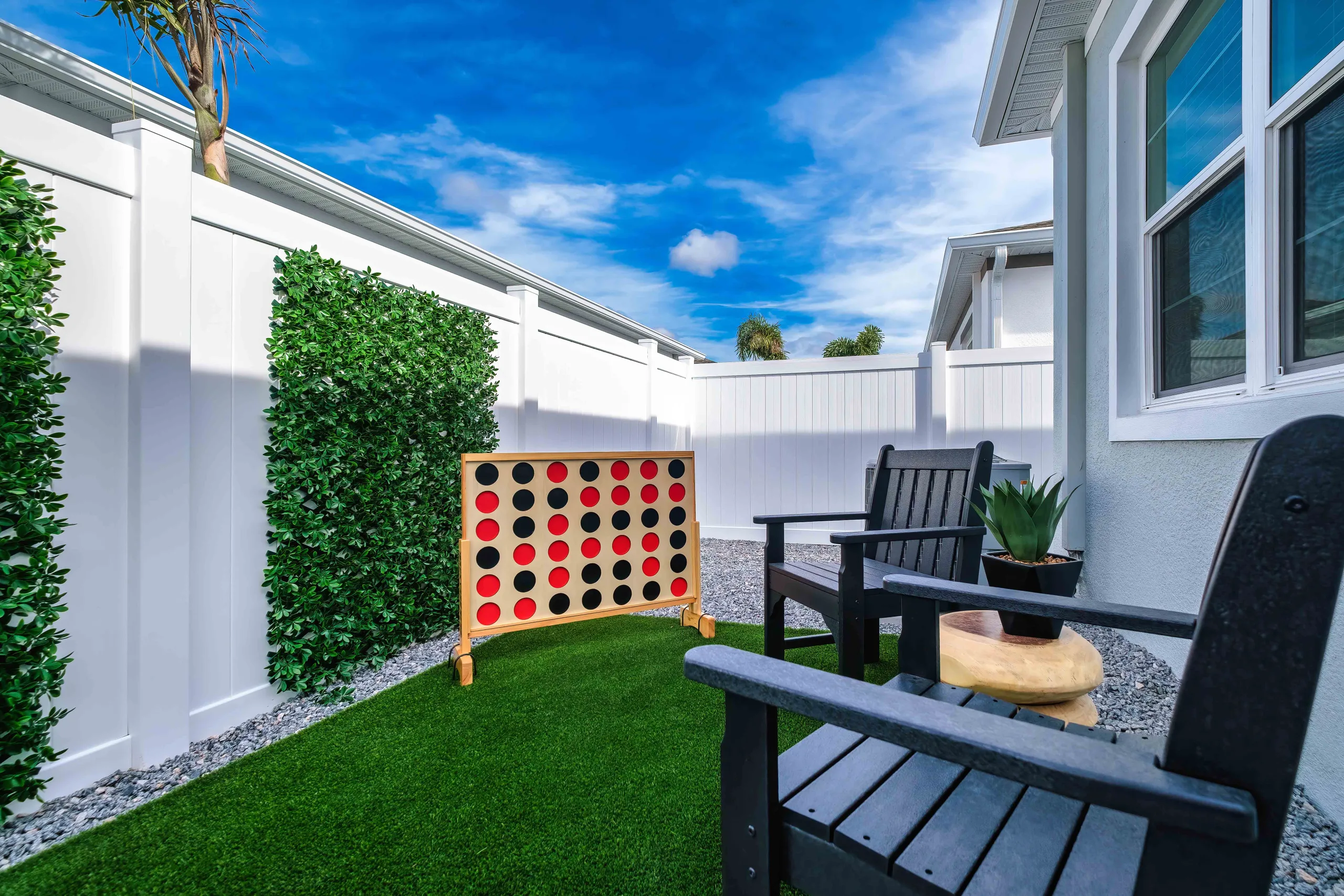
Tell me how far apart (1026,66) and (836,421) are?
3.02 meters

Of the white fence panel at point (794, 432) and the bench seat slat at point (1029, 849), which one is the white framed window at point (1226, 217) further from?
the white fence panel at point (794, 432)

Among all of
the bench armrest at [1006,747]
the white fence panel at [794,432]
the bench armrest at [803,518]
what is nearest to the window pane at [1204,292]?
the bench armrest at [803,518]

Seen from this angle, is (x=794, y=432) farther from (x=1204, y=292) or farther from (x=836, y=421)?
(x=1204, y=292)

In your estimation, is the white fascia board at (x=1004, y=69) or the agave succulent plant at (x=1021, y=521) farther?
the white fascia board at (x=1004, y=69)

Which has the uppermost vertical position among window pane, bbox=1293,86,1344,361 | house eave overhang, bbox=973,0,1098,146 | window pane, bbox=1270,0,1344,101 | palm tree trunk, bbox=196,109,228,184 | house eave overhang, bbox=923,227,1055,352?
house eave overhang, bbox=923,227,1055,352

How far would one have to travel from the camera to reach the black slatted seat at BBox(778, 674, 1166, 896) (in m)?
0.70

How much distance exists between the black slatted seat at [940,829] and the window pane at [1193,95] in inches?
83.0

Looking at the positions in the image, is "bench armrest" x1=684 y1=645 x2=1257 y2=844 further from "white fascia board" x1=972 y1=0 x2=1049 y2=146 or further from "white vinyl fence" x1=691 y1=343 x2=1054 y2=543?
"white vinyl fence" x1=691 y1=343 x2=1054 y2=543

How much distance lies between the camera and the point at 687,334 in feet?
128

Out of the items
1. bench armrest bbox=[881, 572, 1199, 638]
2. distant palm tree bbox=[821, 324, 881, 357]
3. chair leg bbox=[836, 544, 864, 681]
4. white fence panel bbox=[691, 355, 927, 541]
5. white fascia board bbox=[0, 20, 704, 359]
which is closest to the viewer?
bench armrest bbox=[881, 572, 1199, 638]

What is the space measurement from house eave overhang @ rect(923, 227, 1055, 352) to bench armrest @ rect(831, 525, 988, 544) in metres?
3.92

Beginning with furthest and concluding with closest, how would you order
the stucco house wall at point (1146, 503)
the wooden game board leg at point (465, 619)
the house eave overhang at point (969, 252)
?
the house eave overhang at point (969, 252), the wooden game board leg at point (465, 619), the stucco house wall at point (1146, 503)

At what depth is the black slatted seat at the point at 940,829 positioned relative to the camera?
698 millimetres

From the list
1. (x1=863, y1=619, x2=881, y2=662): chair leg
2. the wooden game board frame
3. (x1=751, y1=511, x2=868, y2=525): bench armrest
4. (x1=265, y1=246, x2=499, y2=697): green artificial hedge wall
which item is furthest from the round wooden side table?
(x1=265, y1=246, x2=499, y2=697): green artificial hedge wall
